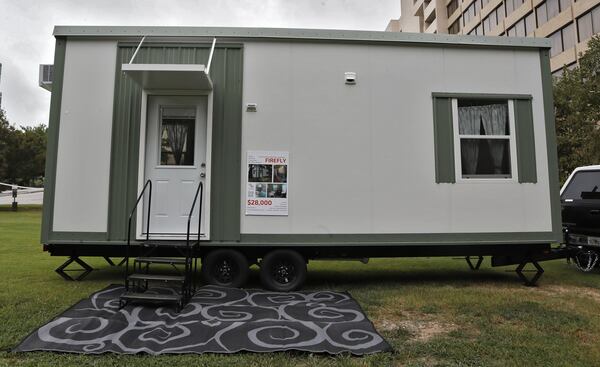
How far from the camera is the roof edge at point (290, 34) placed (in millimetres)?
5324

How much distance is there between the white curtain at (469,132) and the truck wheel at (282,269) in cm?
255

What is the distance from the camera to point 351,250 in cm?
532

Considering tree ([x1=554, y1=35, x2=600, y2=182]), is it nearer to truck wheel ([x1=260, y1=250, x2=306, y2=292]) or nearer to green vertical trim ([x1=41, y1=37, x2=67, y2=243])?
truck wheel ([x1=260, y1=250, x2=306, y2=292])

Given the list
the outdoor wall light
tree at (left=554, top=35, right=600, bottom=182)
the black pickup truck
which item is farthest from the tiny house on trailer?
tree at (left=554, top=35, right=600, bottom=182)

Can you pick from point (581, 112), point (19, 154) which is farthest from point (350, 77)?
point (19, 154)

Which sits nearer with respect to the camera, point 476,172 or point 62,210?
point 62,210

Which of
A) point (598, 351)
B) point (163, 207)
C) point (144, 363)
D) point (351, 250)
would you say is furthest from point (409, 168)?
point (144, 363)

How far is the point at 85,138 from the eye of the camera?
17.1 ft

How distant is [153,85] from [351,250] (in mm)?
3297

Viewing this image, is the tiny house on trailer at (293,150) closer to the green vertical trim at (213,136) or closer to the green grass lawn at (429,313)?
the green vertical trim at (213,136)

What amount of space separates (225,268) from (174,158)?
5.18 ft

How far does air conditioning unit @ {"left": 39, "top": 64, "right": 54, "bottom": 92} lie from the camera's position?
217 inches

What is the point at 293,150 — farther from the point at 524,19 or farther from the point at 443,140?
the point at 524,19

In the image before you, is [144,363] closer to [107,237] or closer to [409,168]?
[107,237]
